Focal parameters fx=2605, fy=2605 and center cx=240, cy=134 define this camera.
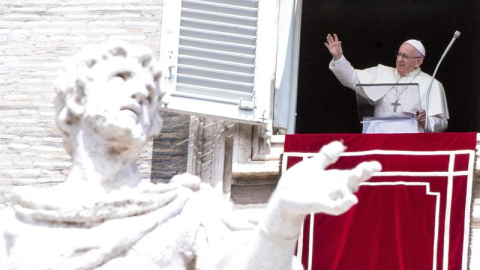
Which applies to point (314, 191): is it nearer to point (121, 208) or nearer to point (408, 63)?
point (121, 208)

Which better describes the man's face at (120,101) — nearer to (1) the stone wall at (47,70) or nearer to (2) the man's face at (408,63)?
(1) the stone wall at (47,70)

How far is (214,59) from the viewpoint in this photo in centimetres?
1474

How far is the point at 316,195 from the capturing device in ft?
24.5

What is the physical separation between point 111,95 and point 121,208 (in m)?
0.39

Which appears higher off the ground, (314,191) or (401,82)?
(314,191)

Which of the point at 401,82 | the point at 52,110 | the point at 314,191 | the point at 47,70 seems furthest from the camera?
the point at 401,82

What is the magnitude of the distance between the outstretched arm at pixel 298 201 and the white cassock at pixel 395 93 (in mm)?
7928

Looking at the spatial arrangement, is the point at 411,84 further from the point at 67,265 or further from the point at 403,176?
the point at 67,265

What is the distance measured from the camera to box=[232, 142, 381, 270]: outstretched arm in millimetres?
7426

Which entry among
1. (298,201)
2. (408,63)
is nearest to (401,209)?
(408,63)

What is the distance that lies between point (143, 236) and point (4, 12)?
752 cm

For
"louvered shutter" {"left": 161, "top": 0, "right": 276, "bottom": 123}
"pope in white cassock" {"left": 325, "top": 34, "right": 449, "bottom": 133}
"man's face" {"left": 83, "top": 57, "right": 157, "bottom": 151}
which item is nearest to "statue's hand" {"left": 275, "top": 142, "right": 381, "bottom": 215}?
"man's face" {"left": 83, "top": 57, "right": 157, "bottom": 151}

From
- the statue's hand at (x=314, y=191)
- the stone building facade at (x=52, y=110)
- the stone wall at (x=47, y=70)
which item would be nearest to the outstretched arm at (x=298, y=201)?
the statue's hand at (x=314, y=191)

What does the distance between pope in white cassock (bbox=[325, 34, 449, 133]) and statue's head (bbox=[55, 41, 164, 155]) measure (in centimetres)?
751
